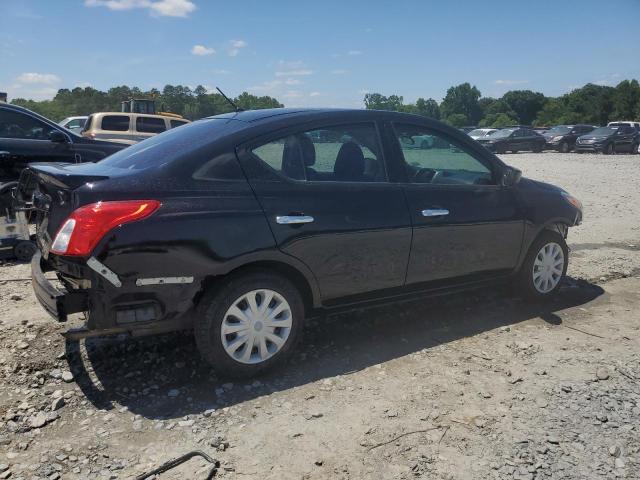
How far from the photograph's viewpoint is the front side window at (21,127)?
7754 mm

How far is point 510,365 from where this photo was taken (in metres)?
3.88

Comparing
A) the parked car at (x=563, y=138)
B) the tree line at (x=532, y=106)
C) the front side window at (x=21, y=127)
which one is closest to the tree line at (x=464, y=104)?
the tree line at (x=532, y=106)

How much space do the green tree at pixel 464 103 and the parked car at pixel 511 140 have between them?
7559cm

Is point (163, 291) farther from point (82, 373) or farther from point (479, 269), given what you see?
point (479, 269)

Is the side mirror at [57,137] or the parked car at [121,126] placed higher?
the parked car at [121,126]

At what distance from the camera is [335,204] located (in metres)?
3.74

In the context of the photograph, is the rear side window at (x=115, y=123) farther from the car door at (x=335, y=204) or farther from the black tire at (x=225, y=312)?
the black tire at (x=225, y=312)

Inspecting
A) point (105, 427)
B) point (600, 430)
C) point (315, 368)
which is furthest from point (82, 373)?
point (600, 430)

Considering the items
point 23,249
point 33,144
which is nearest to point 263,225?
point 23,249

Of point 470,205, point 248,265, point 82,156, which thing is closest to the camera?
point 248,265

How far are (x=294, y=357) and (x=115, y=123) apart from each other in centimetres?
1530

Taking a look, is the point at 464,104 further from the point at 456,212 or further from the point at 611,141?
the point at 456,212

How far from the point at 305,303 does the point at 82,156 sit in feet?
18.9

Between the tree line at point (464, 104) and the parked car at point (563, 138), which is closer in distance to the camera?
the parked car at point (563, 138)
